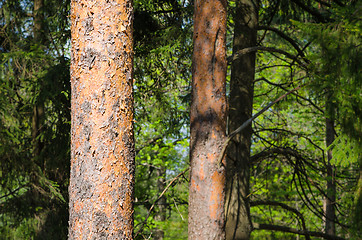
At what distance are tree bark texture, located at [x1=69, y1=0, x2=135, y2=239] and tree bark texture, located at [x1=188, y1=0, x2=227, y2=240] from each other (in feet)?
5.54

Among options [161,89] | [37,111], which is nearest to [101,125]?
[161,89]

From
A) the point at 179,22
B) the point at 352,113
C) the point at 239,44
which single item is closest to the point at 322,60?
the point at 352,113

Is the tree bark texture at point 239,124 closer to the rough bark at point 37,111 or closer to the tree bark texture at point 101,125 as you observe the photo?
the tree bark texture at point 101,125

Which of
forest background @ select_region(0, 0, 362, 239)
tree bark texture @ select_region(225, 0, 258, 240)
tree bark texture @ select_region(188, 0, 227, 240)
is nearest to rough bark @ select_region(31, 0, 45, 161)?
forest background @ select_region(0, 0, 362, 239)

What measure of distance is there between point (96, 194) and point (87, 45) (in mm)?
946

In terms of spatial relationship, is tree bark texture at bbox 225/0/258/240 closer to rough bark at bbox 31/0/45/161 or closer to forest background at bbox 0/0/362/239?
forest background at bbox 0/0/362/239

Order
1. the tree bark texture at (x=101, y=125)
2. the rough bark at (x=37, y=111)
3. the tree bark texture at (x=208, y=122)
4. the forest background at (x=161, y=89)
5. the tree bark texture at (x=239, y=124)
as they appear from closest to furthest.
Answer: the tree bark texture at (x=101, y=125) < the tree bark texture at (x=208, y=122) < the forest background at (x=161, y=89) < the tree bark texture at (x=239, y=124) < the rough bark at (x=37, y=111)

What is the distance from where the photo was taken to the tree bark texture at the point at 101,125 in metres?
2.51

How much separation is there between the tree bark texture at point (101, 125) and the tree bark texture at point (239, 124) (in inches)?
127

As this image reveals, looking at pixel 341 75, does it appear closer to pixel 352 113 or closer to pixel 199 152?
pixel 352 113

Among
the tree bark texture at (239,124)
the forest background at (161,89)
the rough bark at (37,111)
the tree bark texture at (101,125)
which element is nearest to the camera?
the tree bark texture at (101,125)

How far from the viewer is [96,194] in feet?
8.23

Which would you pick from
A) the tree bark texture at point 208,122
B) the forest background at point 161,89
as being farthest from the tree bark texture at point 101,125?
the forest background at point 161,89

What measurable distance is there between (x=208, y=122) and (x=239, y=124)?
6.51 feet
